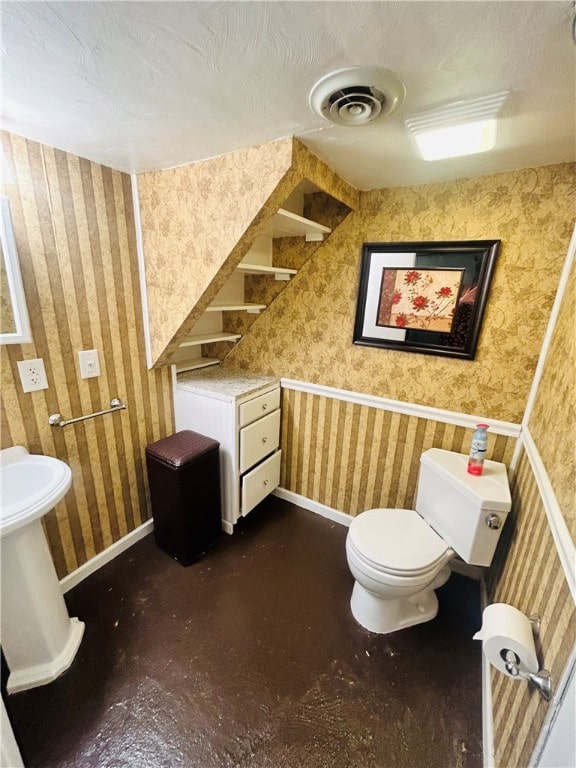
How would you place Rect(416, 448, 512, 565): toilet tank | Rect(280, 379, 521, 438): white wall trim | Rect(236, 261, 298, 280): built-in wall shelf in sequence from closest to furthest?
Rect(416, 448, 512, 565): toilet tank, Rect(280, 379, 521, 438): white wall trim, Rect(236, 261, 298, 280): built-in wall shelf

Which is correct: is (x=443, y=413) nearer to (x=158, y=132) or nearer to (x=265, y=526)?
(x=265, y=526)

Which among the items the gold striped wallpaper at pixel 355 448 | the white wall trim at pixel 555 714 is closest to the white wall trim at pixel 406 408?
the gold striped wallpaper at pixel 355 448

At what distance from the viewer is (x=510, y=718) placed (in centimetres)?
96

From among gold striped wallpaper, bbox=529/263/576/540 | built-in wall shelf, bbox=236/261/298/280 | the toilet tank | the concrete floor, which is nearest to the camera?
gold striped wallpaper, bbox=529/263/576/540

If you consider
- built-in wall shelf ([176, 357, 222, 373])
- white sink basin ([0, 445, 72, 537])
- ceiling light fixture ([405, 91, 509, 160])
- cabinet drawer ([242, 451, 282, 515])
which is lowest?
cabinet drawer ([242, 451, 282, 515])

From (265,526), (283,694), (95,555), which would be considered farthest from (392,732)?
(95,555)

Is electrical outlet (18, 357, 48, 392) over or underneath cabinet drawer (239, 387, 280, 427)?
over

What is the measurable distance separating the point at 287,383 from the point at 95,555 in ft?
4.83

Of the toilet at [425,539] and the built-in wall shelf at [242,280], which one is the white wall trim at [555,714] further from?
the built-in wall shelf at [242,280]

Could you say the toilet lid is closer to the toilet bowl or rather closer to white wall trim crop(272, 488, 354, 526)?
the toilet bowl

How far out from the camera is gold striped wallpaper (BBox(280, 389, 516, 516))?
172cm

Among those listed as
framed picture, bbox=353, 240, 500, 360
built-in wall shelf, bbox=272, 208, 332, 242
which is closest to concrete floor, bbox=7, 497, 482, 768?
framed picture, bbox=353, 240, 500, 360

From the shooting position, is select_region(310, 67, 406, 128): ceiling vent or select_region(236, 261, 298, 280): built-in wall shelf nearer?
select_region(310, 67, 406, 128): ceiling vent

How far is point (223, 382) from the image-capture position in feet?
6.47
